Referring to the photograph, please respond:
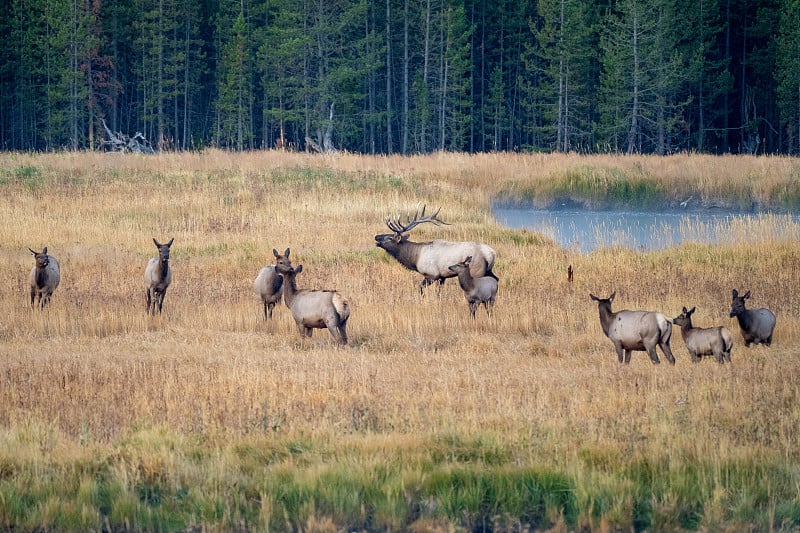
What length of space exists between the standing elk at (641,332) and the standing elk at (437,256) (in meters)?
4.48

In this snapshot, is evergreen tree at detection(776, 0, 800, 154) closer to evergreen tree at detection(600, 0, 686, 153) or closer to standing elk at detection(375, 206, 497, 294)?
evergreen tree at detection(600, 0, 686, 153)

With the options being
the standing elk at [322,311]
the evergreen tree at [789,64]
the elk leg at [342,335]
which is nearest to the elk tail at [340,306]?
the standing elk at [322,311]

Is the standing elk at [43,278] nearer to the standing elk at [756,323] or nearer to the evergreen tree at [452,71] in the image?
the standing elk at [756,323]

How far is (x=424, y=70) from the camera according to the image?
5888 centimetres

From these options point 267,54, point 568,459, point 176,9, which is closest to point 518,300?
point 568,459

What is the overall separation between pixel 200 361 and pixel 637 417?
5.25 m

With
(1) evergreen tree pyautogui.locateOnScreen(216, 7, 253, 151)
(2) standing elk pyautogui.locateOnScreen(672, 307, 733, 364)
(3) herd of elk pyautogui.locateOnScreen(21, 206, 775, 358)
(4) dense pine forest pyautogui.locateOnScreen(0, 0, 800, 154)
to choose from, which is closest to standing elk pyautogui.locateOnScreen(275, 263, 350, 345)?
(3) herd of elk pyautogui.locateOnScreen(21, 206, 775, 358)

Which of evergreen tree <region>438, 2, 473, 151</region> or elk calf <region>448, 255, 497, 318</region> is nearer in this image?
elk calf <region>448, 255, 497, 318</region>

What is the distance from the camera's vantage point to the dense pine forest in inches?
2040

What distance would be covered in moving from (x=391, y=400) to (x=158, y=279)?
6.74 m

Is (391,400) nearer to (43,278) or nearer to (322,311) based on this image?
(322,311)

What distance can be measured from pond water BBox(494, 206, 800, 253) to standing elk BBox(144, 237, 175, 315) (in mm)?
9751

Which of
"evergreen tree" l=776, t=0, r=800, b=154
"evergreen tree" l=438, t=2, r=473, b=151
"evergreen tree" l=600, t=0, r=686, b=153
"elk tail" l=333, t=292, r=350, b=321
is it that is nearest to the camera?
"elk tail" l=333, t=292, r=350, b=321

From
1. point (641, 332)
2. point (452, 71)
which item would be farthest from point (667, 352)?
point (452, 71)
